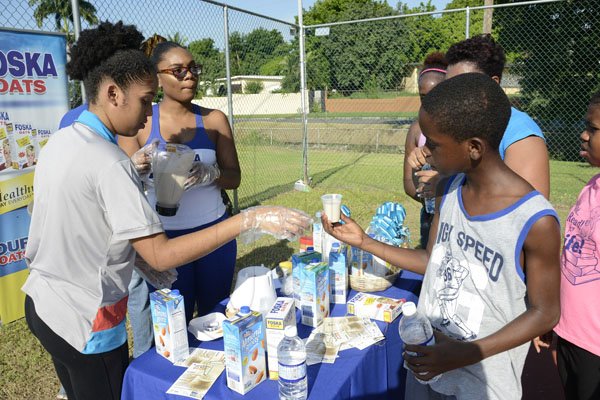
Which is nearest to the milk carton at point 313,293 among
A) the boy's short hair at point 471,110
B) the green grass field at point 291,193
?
the boy's short hair at point 471,110

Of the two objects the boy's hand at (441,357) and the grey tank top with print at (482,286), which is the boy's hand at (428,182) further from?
the boy's hand at (441,357)

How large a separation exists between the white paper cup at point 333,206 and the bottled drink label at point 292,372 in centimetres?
66

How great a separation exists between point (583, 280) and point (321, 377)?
119 centimetres

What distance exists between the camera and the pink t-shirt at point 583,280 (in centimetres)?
179

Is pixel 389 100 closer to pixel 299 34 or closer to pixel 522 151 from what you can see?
pixel 299 34

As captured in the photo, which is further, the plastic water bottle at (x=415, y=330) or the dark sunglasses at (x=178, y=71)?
the dark sunglasses at (x=178, y=71)

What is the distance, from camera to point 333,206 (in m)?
1.86

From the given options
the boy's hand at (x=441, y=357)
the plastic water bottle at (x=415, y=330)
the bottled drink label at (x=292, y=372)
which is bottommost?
the bottled drink label at (x=292, y=372)

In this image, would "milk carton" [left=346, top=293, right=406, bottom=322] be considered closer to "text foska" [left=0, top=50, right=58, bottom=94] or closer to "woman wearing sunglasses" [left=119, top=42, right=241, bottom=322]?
"woman wearing sunglasses" [left=119, top=42, right=241, bottom=322]

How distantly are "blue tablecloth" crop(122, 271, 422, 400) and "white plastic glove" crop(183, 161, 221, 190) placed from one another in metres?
0.84

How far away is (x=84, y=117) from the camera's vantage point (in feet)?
5.25

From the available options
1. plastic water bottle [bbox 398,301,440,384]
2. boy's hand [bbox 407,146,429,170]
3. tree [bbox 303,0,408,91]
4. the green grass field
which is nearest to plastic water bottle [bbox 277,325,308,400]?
plastic water bottle [bbox 398,301,440,384]

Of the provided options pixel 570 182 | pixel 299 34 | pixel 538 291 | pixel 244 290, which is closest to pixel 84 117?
pixel 244 290

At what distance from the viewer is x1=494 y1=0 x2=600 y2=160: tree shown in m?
11.8
